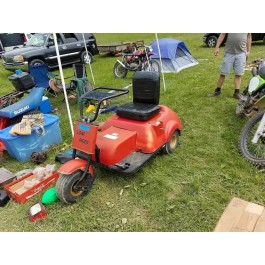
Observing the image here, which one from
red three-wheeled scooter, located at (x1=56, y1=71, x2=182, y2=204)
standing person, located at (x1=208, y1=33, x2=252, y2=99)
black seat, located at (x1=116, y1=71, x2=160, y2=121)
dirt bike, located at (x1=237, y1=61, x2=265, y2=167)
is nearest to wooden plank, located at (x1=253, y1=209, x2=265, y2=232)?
dirt bike, located at (x1=237, y1=61, x2=265, y2=167)

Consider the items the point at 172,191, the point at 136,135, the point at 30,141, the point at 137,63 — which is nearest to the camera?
the point at 172,191

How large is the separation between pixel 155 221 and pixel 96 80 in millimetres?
6329

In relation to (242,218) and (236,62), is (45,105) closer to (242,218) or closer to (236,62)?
(236,62)

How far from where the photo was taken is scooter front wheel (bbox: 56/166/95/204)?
2.69 m

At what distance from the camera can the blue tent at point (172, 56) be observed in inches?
304

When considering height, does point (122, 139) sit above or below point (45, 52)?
above

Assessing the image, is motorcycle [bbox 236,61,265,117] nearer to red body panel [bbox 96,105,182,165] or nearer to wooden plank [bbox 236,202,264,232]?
red body panel [bbox 96,105,182,165]

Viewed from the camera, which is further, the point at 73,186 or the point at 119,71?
the point at 119,71

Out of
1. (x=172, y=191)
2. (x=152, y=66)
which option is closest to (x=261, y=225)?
(x=172, y=191)

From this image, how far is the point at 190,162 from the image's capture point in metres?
3.39

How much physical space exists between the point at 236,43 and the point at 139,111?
264cm

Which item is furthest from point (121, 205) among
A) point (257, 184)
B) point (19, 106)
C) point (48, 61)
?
point (48, 61)

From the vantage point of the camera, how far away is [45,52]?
381 inches

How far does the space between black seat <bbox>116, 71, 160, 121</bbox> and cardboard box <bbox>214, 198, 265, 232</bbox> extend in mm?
1422
